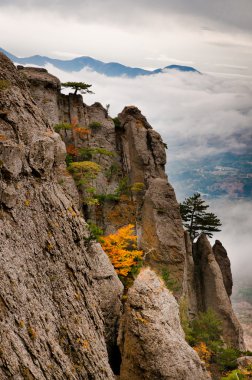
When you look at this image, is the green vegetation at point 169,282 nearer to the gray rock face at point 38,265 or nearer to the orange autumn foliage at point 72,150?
the orange autumn foliage at point 72,150

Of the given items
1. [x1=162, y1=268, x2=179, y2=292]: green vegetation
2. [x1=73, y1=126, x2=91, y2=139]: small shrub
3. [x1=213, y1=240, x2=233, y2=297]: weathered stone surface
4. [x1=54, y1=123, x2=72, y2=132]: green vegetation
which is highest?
[x1=73, y1=126, x2=91, y2=139]: small shrub

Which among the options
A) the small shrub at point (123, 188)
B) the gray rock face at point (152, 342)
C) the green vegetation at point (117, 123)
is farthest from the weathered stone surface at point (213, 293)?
the gray rock face at point (152, 342)

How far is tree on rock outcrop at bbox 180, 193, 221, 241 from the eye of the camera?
55.0 metres

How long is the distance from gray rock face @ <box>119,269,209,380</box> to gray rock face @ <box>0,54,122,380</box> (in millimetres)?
3191

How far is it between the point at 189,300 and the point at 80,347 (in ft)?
116

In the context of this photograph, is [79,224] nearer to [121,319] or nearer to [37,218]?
[37,218]

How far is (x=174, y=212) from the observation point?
148 feet

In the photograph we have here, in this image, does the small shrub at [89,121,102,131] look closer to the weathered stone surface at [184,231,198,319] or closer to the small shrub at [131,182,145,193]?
the small shrub at [131,182,145,193]

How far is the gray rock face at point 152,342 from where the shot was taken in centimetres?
2206

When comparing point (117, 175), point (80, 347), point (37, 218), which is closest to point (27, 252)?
point (37, 218)

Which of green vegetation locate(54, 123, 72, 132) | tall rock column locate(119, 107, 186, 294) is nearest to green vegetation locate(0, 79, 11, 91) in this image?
green vegetation locate(54, 123, 72, 132)

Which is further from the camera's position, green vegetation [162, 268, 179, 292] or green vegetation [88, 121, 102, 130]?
green vegetation [88, 121, 102, 130]

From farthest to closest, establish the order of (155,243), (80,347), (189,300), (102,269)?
1. (189,300)
2. (155,243)
3. (102,269)
4. (80,347)

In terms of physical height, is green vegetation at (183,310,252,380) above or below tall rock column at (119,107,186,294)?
below
